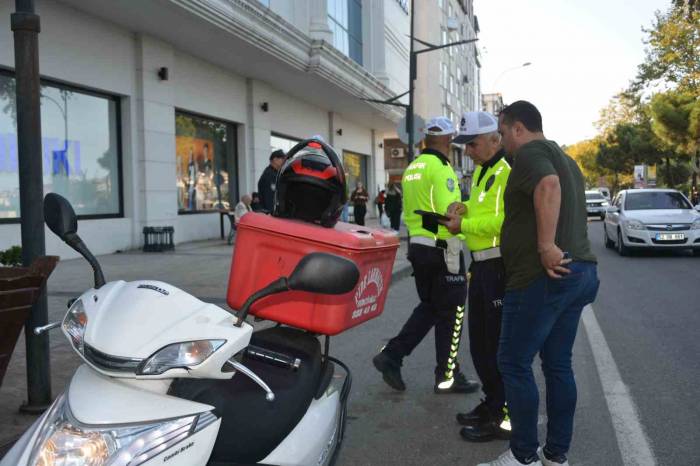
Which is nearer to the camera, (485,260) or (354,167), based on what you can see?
(485,260)

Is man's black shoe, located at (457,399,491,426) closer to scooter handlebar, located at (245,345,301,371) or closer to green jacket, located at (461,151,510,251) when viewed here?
green jacket, located at (461,151,510,251)

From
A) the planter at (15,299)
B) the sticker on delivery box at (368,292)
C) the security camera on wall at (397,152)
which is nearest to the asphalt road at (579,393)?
the planter at (15,299)

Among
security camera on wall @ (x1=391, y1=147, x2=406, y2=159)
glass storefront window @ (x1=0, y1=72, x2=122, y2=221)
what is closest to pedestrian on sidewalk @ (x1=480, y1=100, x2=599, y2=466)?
glass storefront window @ (x1=0, y1=72, x2=122, y2=221)

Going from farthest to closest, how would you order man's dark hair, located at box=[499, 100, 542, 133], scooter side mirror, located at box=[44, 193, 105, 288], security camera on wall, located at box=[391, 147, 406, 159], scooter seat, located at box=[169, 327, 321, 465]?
security camera on wall, located at box=[391, 147, 406, 159] < man's dark hair, located at box=[499, 100, 542, 133] < scooter side mirror, located at box=[44, 193, 105, 288] < scooter seat, located at box=[169, 327, 321, 465]

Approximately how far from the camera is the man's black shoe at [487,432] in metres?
3.90

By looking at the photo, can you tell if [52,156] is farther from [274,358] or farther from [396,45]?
[396,45]

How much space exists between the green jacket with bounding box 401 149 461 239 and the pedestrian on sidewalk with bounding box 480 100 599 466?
119 cm

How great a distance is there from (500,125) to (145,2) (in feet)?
35.7

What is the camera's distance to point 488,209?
376 centimetres

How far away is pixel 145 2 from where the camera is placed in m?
12.5

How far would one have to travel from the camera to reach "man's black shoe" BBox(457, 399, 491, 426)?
13.2 ft

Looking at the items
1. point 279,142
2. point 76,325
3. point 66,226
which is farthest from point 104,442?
point 279,142

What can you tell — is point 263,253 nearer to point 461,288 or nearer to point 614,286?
point 461,288

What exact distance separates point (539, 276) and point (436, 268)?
155 cm
